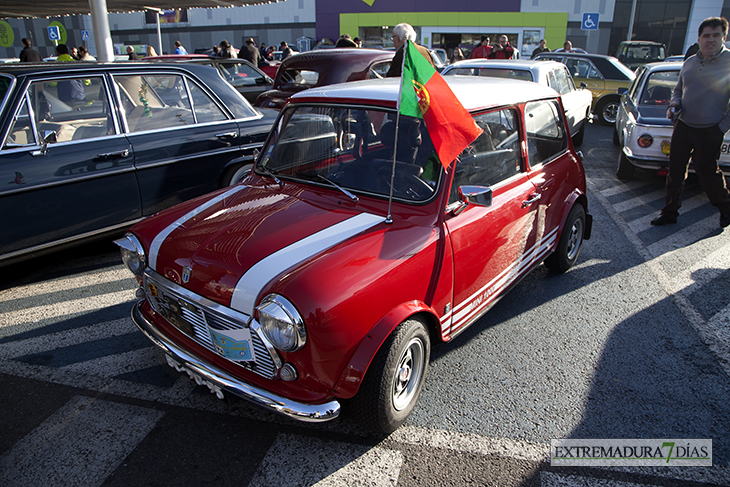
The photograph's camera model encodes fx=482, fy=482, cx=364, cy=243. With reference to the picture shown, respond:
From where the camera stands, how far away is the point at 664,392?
2.95 m

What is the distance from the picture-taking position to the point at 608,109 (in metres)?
12.1

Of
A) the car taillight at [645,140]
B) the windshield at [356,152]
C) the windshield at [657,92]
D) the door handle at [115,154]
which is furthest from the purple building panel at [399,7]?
the windshield at [356,152]

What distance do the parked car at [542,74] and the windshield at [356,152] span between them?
5.12 m

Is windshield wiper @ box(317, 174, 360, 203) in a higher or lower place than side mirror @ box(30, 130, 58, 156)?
lower

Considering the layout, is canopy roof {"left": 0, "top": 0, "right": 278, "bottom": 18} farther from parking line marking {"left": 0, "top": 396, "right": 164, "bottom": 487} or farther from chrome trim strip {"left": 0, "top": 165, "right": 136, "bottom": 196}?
parking line marking {"left": 0, "top": 396, "right": 164, "bottom": 487}

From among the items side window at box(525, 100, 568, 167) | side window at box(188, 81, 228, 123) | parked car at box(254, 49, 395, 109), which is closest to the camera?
side window at box(525, 100, 568, 167)

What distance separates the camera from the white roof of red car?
2.99 m

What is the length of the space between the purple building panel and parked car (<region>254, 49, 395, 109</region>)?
2989 cm

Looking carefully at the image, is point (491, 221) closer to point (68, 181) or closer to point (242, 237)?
point (242, 237)

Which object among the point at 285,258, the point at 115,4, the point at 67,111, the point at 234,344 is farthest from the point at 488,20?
the point at 234,344

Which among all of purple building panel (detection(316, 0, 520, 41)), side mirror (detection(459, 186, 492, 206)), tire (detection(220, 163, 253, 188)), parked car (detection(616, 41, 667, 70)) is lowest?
tire (detection(220, 163, 253, 188))

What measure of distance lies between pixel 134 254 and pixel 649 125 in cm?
669

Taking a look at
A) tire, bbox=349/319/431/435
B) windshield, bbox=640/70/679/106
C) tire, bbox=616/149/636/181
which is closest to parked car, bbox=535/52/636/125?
windshield, bbox=640/70/679/106

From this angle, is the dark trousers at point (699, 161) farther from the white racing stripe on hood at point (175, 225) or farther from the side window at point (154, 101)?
the side window at point (154, 101)
